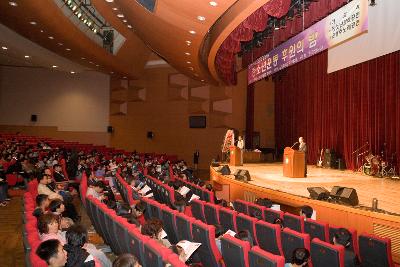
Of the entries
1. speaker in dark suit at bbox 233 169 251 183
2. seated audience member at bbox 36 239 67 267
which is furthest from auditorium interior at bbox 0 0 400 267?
speaker in dark suit at bbox 233 169 251 183

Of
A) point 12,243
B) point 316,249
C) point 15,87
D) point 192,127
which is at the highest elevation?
point 15,87

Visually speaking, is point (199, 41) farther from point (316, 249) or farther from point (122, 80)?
point (122, 80)

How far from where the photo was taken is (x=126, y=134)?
20.1 meters

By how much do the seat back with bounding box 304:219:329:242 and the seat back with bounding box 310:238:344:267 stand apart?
35.4 inches

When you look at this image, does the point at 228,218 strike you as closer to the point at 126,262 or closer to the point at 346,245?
the point at 346,245

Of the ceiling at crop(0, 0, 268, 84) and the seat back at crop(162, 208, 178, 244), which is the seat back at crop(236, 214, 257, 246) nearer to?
the seat back at crop(162, 208, 178, 244)

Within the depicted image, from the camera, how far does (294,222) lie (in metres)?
4.79

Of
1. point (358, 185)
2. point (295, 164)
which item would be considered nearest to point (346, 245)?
point (358, 185)

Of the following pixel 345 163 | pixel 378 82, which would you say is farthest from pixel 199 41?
pixel 345 163

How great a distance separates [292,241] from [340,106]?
34.6 ft

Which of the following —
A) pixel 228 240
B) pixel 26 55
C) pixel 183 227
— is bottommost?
pixel 183 227

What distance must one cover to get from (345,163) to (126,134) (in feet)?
35.8

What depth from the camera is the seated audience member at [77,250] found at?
2699mm

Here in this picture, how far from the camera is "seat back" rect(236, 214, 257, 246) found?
4305 mm
